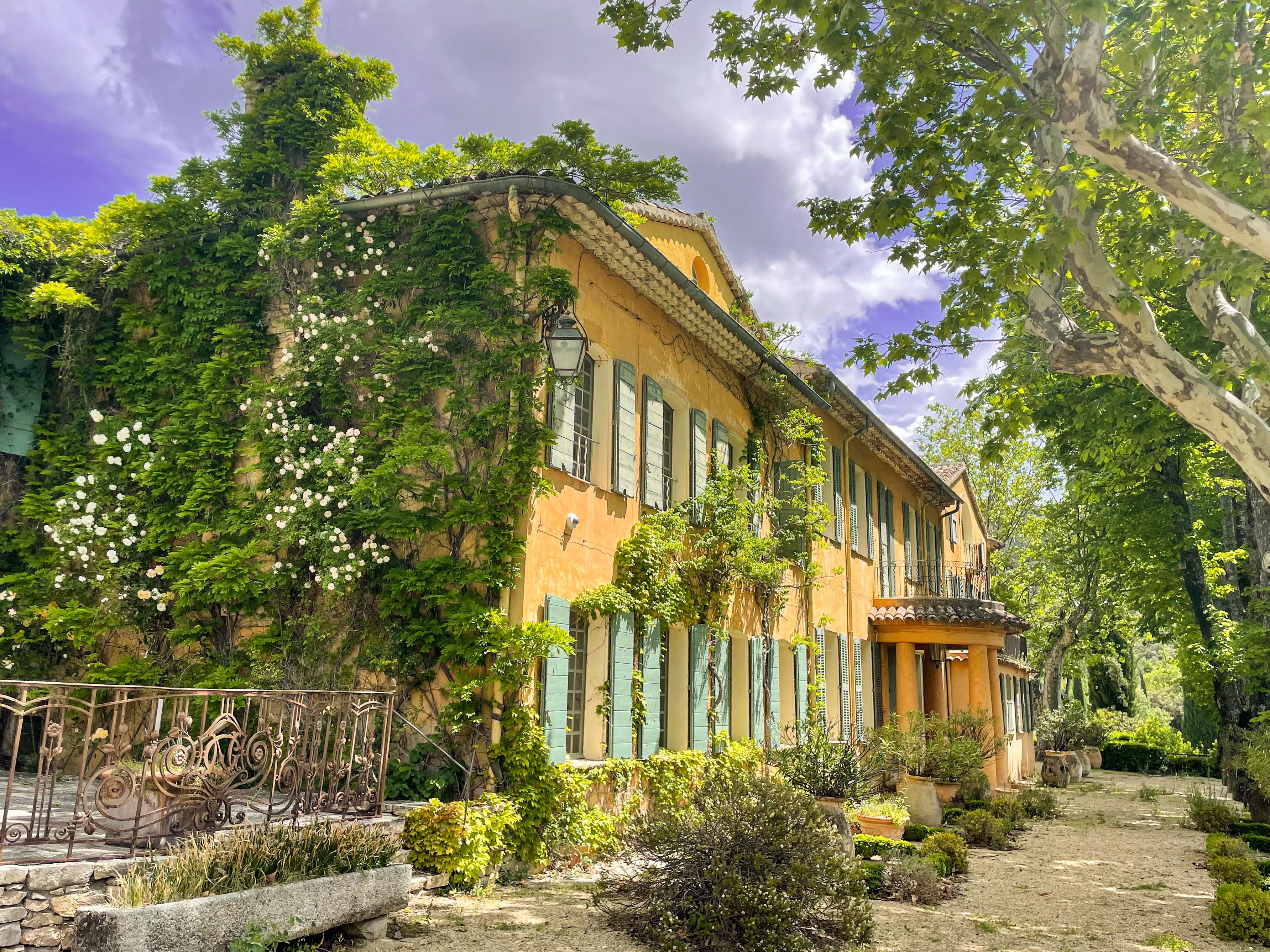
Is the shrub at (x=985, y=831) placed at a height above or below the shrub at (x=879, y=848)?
below

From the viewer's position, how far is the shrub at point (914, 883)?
8.14m

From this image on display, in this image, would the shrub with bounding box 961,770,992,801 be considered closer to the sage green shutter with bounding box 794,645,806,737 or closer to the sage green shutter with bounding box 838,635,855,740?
the sage green shutter with bounding box 838,635,855,740

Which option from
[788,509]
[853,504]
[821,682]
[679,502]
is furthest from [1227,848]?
[853,504]

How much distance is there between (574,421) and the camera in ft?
30.0

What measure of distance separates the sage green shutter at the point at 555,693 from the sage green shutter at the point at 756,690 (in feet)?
15.3

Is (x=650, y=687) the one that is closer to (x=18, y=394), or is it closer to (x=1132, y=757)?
(x=18, y=394)

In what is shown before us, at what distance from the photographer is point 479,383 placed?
8.23 meters

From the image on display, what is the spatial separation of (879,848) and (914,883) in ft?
4.84

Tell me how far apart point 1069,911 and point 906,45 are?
24.6ft

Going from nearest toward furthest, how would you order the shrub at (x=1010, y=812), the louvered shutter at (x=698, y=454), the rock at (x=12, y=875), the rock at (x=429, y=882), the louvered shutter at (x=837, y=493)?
the rock at (x=12, y=875), the rock at (x=429, y=882), the louvered shutter at (x=698, y=454), the shrub at (x=1010, y=812), the louvered shutter at (x=837, y=493)

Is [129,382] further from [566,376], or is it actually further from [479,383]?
[566,376]

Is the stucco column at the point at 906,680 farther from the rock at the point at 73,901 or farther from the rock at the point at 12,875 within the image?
the rock at the point at 12,875

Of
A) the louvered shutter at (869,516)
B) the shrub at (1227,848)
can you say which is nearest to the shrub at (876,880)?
the shrub at (1227,848)

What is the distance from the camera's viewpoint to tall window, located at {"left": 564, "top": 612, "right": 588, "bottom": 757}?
8945mm
